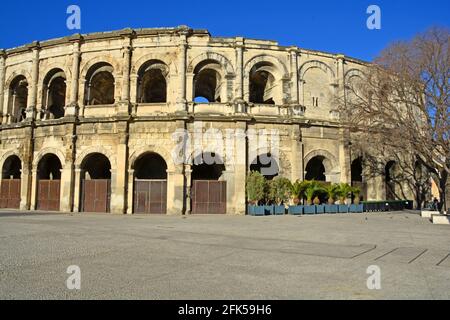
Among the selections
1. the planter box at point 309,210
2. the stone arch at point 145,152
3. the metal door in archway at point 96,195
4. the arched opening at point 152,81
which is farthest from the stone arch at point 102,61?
the planter box at point 309,210

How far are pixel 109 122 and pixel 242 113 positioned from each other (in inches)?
296

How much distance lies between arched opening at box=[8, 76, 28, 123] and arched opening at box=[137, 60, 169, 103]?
317 inches

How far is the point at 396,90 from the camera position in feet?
49.3

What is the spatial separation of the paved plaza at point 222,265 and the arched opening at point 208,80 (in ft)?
40.9

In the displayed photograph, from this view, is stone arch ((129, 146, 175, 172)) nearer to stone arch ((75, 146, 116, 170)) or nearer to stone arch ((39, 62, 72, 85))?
stone arch ((75, 146, 116, 170))

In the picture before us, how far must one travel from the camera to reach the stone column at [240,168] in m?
17.1

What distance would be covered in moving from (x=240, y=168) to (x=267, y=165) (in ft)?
7.75

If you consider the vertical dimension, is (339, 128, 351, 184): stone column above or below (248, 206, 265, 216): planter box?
above

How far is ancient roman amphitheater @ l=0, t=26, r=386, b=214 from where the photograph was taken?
1741 centimetres

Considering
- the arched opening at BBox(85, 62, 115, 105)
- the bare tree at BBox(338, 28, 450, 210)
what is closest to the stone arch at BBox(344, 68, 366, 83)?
the bare tree at BBox(338, 28, 450, 210)

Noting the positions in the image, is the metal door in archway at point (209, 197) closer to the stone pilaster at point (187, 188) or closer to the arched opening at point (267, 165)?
the stone pilaster at point (187, 188)

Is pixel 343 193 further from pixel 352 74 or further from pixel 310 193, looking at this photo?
pixel 352 74

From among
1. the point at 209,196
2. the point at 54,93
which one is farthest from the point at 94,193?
the point at 54,93

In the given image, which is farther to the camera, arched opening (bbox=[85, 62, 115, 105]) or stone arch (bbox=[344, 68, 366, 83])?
stone arch (bbox=[344, 68, 366, 83])
